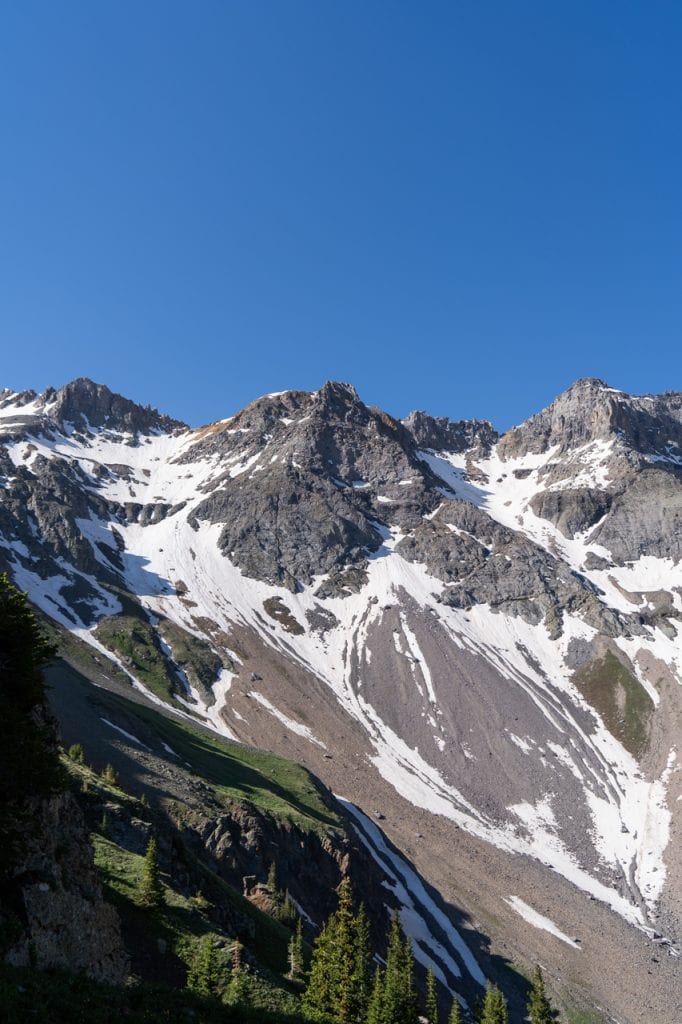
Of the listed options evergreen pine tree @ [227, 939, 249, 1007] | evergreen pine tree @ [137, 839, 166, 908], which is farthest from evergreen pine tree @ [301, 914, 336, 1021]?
evergreen pine tree @ [137, 839, 166, 908]

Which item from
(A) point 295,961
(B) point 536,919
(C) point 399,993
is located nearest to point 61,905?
(A) point 295,961

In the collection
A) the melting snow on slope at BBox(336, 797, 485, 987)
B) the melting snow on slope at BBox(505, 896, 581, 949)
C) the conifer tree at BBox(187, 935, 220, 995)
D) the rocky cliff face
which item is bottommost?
the melting snow on slope at BBox(336, 797, 485, 987)

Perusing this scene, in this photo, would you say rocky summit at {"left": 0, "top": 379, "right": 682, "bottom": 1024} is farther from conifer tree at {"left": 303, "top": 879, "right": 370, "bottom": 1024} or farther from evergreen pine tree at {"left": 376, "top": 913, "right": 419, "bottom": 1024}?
conifer tree at {"left": 303, "top": 879, "right": 370, "bottom": 1024}

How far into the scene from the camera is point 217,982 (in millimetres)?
21328

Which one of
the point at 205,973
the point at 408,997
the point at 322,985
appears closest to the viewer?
the point at 205,973

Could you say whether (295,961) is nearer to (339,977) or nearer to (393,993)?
(339,977)

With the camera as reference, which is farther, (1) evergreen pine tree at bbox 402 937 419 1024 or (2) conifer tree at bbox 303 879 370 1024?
(1) evergreen pine tree at bbox 402 937 419 1024

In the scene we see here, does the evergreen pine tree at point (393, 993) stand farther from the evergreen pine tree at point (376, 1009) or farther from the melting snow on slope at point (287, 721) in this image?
the melting snow on slope at point (287, 721)

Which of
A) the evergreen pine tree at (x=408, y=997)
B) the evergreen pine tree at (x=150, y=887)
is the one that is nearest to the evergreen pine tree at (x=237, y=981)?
the evergreen pine tree at (x=150, y=887)

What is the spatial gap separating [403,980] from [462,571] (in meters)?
161

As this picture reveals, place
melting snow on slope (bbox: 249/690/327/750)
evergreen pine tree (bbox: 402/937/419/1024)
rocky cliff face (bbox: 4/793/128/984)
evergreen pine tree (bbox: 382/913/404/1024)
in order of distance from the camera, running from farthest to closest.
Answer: melting snow on slope (bbox: 249/690/327/750) < evergreen pine tree (bbox: 402/937/419/1024) < evergreen pine tree (bbox: 382/913/404/1024) < rocky cliff face (bbox: 4/793/128/984)

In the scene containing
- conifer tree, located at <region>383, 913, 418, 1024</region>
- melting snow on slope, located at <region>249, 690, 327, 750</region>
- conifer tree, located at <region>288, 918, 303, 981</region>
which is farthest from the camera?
melting snow on slope, located at <region>249, 690, 327, 750</region>

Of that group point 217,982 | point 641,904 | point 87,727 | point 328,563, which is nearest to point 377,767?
point 641,904

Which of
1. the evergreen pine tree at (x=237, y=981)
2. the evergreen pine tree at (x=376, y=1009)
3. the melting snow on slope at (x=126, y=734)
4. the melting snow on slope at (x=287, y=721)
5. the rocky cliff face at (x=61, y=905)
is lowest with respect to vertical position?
the melting snow on slope at (x=126, y=734)
